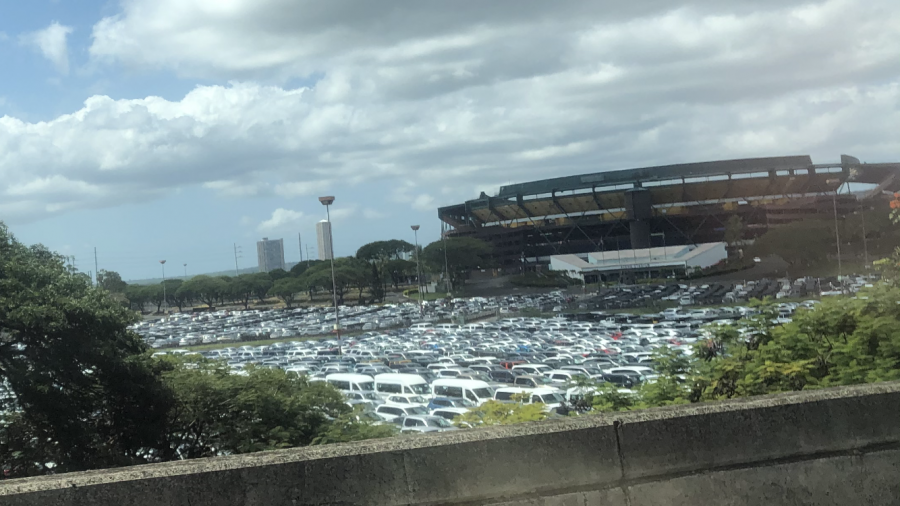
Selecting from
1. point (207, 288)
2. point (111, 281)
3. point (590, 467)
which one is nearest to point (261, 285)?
point (207, 288)

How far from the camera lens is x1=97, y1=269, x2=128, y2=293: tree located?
13.2 meters

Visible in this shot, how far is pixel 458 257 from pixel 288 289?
89.7ft

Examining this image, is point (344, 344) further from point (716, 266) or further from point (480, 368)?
point (716, 266)

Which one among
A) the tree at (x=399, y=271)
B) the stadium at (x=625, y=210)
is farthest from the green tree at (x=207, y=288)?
the stadium at (x=625, y=210)

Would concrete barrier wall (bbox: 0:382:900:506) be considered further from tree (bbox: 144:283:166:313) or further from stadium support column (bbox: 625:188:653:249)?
stadium support column (bbox: 625:188:653:249)

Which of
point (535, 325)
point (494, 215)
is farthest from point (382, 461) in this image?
point (494, 215)

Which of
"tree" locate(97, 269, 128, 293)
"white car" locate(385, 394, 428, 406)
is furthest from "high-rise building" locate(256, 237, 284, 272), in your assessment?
"white car" locate(385, 394, 428, 406)

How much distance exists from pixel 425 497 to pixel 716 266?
43.9 m

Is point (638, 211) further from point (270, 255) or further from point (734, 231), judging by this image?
point (270, 255)

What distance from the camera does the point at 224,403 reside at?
9.29 metres

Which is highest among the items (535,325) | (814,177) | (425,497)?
(814,177)

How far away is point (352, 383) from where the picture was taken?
1105 cm

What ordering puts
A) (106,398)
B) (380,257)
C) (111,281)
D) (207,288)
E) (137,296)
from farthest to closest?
1. (380,257)
2. (207,288)
3. (137,296)
4. (111,281)
5. (106,398)

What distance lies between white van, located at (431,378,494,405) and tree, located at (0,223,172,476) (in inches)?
152
